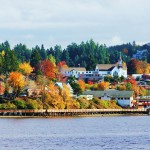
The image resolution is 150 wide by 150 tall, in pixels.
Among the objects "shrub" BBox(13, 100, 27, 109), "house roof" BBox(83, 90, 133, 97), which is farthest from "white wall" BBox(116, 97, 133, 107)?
"shrub" BBox(13, 100, 27, 109)

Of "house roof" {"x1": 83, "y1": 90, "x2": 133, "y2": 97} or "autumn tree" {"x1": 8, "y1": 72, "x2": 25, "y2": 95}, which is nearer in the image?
"autumn tree" {"x1": 8, "y1": 72, "x2": 25, "y2": 95}

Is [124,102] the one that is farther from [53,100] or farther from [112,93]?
[53,100]

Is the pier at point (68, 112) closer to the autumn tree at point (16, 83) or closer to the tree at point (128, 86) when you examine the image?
the autumn tree at point (16, 83)

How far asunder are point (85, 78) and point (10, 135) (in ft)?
388

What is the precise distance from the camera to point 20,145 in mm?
64312

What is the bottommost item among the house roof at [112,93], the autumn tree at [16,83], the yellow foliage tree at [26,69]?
the house roof at [112,93]

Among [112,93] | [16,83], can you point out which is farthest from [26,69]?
[16,83]

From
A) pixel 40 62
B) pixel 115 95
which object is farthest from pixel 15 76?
pixel 40 62

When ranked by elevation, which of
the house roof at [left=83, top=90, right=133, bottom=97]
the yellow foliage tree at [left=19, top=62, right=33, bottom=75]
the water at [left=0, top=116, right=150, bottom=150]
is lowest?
the water at [left=0, top=116, right=150, bottom=150]

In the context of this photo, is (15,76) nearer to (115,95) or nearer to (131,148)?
(115,95)

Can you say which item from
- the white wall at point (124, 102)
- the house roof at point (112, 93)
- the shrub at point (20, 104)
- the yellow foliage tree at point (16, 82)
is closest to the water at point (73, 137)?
the shrub at point (20, 104)

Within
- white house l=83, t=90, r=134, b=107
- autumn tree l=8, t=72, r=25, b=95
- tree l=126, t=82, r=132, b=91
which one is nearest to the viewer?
autumn tree l=8, t=72, r=25, b=95

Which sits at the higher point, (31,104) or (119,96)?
(119,96)

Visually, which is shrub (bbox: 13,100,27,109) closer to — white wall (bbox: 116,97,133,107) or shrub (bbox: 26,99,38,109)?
shrub (bbox: 26,99,38,109)
